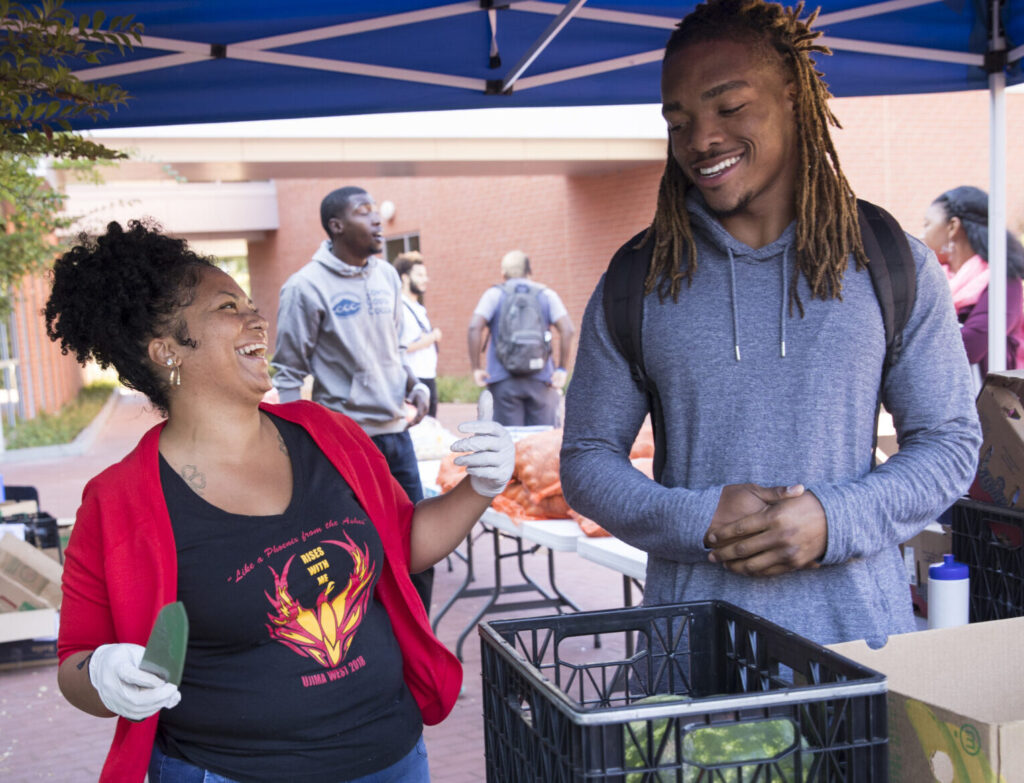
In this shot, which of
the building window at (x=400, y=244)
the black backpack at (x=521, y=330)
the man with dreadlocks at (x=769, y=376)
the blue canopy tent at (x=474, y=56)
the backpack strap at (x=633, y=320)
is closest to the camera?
the man with dreadlocks at (x=769, y=376)

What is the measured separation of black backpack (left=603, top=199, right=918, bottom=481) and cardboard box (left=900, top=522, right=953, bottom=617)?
4.18ft

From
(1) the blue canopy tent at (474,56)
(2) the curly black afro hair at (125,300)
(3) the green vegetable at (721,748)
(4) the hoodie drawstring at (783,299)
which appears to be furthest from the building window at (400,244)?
(3) the green vegetable at (721,748)

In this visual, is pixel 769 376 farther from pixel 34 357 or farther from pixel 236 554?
pixel 34 357

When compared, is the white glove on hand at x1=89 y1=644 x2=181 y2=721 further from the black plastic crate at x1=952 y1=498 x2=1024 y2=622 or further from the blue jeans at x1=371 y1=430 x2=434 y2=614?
the blue jeans at x1=371 y1=430 x2=434 y2=614

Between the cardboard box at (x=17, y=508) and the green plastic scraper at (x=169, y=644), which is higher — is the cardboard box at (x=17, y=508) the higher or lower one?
the lower one

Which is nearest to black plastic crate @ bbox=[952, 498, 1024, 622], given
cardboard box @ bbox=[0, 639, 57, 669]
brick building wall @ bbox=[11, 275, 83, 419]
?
cardboard box @ bbox=[0, 639, 57, 669]

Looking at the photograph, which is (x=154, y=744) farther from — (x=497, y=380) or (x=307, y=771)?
(x=497, y=380)

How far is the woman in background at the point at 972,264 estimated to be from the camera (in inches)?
223

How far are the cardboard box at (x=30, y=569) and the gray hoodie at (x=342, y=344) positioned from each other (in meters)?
1.71

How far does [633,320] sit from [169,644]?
98 centimetres

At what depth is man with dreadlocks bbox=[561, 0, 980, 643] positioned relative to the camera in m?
1.75

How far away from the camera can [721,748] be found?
1.21 meters

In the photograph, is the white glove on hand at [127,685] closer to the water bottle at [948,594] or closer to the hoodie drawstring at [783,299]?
the hoodie drawstring at [783,299]

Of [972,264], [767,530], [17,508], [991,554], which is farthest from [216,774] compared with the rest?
[17,508]
